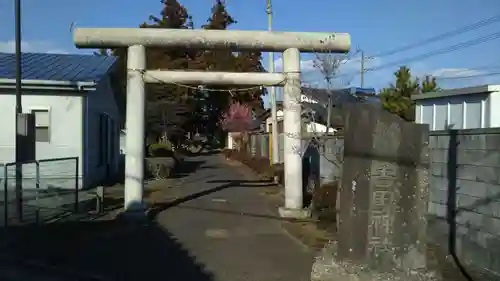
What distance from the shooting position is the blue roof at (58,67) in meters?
17.3

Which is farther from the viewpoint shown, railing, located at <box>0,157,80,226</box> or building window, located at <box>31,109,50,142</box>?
building window, located at <box>31,109,50,142</box>

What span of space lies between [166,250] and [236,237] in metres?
1.78

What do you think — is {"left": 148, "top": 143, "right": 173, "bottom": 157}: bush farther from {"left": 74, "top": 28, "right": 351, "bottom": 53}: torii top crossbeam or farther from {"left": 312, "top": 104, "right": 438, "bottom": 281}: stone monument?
{"left": 312, "top": 104, "right": 438, "bottom": 281}: stone monument

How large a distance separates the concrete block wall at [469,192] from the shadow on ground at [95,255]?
11.3 feet

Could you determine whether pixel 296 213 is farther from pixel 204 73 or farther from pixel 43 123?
pixel 43 123

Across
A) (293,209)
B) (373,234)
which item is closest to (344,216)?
(373,234)

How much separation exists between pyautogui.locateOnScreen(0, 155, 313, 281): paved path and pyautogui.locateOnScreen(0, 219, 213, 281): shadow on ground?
1 centimetres

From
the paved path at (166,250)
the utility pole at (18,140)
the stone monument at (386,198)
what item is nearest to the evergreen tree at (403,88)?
the paved path at (166,250)

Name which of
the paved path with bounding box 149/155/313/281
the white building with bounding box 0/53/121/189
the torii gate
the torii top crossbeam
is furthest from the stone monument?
the white building with bounding box 0/53/121/189

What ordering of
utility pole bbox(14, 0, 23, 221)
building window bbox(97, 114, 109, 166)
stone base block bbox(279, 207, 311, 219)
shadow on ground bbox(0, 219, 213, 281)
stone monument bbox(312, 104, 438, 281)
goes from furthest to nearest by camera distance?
building window bbox(97, 114, 109, 166) < stone base block bbox(279, 207, 311, 219) < utility pole bbox(14, 0, 23, 221) < shadow on ground bbox(0, 219, 213, 281) < stone monument bbox(312, 104, 438, 281)

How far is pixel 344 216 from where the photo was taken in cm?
597

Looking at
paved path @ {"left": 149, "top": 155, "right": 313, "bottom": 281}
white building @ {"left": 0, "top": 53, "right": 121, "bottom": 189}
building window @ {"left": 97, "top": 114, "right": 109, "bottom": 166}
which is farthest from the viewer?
building window @ {"left": 97, "top": 114, "right": 109, "bottom": 166}

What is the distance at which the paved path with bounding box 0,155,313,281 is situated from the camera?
754cm

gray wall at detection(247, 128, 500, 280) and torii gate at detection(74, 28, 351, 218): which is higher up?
torii gate at detection(74, 28, 351, 218)
